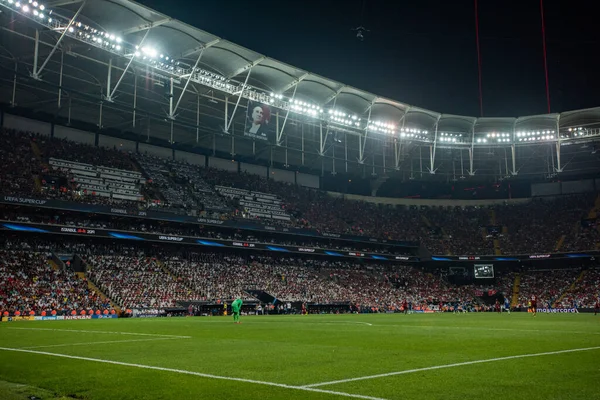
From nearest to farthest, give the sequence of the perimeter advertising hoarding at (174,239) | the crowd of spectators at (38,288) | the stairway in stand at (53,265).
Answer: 1. the crowd of spectators at (38,288)
2. the stairway in stand at (53,265)
3. the perimeter advertising hoarding at (174,239)

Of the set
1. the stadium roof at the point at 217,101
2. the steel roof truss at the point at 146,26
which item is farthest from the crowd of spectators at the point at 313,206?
the steel roof truss at the point at 146,26

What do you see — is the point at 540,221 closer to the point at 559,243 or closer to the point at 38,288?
the point at 559,243

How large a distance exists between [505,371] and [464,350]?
11.9 ft

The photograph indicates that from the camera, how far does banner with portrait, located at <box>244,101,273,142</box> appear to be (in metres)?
53.5

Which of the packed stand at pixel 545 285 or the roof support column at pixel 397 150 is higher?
the roof support column at pixel 397 150

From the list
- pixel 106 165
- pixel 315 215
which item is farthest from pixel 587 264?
pixel 106 165

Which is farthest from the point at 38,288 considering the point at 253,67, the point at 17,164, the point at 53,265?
the point at 253,67

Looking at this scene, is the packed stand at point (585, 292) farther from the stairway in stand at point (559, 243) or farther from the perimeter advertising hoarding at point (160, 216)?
the perimeter advertising hoarding at point (160, 216)

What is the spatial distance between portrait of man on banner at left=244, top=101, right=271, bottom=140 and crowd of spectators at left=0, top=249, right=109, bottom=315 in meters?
22.6

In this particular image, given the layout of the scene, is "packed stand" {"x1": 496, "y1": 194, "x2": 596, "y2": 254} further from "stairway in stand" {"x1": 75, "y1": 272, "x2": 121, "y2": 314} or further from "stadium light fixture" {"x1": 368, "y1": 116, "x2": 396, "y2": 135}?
"stairway in stand" {"x1": 75, "y1": 272, "x2": 121, "y2": 314}

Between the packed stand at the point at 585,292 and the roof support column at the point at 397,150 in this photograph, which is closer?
the packed stand at the point at 585,292

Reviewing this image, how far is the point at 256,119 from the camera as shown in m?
53.6

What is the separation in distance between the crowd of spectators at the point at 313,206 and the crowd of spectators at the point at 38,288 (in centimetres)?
599

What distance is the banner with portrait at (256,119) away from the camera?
53.5m
